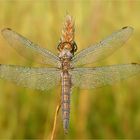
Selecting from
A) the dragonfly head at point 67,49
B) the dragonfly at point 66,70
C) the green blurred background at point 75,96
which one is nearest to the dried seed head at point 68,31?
the dragonfly head at point 67,49

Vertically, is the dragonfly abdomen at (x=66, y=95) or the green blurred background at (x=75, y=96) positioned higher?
the green blurred background at (x=75, y=96)

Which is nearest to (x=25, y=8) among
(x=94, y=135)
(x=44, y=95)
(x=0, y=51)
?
(x=0, y=51)

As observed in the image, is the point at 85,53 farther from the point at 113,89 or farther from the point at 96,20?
the point at 113,89

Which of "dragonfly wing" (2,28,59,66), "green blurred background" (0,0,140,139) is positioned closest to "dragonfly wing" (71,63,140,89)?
"dragonfly wing" (2,28,59,66)

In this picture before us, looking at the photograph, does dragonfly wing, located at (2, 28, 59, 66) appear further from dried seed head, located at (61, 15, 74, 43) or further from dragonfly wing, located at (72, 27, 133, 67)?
dried seed head, located at (61, 15, 74, 43)

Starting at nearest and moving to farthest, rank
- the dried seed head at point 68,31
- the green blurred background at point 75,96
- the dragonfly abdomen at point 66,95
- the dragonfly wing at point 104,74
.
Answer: the dried seed head at point 68,31
the dragonfly abdomen at point 66,95
the dragonfly wing at point 104,74
the green blurred background at point 75,96

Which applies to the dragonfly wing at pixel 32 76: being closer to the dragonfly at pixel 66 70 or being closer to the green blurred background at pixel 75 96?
the dragonfly at pixel 66 70
